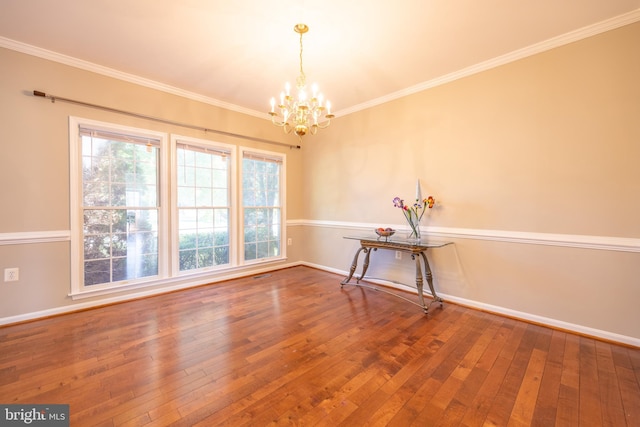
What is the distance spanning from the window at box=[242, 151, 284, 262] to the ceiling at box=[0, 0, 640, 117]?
4.68 ft

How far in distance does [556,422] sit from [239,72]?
394 centimetres

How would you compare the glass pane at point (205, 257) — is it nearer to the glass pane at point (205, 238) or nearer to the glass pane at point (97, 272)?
the glass pane at point (205, 238)

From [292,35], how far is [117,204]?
2750 mm

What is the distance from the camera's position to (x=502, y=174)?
2.81m

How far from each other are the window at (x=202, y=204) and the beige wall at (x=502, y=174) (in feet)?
1.11

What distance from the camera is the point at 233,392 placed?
1658mm

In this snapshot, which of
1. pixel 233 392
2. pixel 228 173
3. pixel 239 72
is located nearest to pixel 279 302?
pixel 233 392

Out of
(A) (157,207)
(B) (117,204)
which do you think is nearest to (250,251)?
(A) (157,207)

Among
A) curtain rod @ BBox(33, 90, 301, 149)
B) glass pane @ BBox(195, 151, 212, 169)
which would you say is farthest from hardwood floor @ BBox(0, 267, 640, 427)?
curtain rod @ BBox(33, 90, 301, 149)

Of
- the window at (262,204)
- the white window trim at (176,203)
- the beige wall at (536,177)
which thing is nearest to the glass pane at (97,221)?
the white window trim at (176,203)

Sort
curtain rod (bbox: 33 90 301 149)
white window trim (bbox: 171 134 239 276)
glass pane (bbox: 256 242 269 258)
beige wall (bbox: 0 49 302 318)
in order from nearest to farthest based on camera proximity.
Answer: beige wall (bbox: 0 49 302 318), curtain rod (bbox: 33 90 301 149), white window trim (bbox: 171 134 239 276), glass pane (bbox: 256 242 269 258)

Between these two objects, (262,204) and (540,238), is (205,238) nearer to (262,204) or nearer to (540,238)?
(262,204)

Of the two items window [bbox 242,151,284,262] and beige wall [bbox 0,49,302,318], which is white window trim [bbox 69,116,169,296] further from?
window [bbox 242,151,284,262]

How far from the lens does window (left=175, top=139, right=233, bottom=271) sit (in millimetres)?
3635
